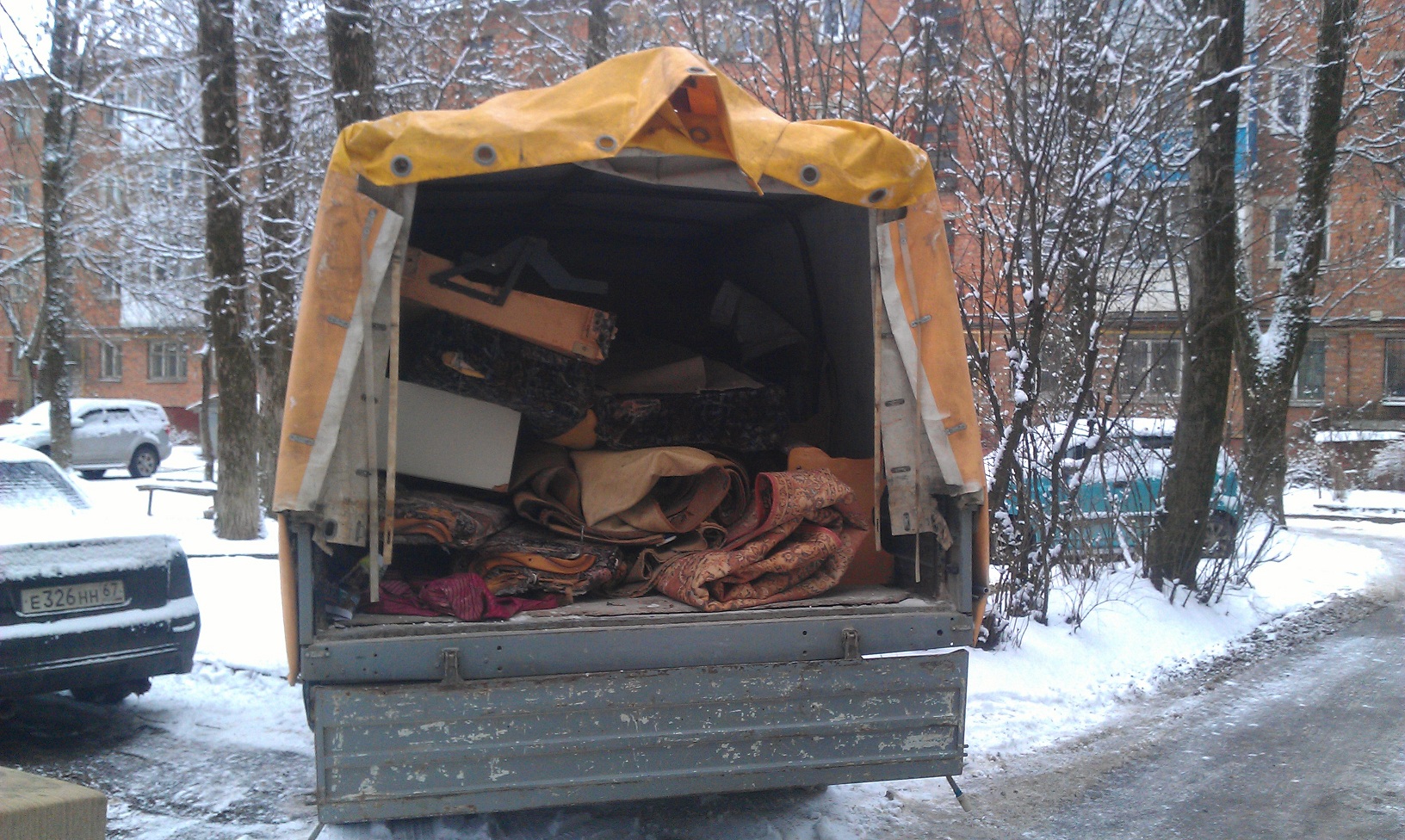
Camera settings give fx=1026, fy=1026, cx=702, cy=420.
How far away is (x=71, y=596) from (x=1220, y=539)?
26.5ft

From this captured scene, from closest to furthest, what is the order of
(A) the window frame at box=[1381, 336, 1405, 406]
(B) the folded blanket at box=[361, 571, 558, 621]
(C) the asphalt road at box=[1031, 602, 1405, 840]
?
1. (B) the folded blanket at box=[361, 571, 558, 621]
2. (C) the asphalt road at box=[1031, 602, 1405, 840]
3. (A) the window frame at box=[1381, 336, 1405, 406]

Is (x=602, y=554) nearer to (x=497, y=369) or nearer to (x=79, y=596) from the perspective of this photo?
(x=497, y=369)

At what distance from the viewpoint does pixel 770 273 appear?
5.57 metres

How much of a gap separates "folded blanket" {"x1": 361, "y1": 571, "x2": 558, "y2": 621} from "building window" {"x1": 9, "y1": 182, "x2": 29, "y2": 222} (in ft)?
56.2

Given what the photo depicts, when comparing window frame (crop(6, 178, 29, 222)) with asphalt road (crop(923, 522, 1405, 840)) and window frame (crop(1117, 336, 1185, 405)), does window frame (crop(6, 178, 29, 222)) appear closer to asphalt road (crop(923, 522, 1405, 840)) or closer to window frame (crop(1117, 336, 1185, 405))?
window frame (crop(1117, 336, 1185, 405))

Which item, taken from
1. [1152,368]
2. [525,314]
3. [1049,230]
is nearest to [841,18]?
[1049,230]

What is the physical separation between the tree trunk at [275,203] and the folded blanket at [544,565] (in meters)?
6.49

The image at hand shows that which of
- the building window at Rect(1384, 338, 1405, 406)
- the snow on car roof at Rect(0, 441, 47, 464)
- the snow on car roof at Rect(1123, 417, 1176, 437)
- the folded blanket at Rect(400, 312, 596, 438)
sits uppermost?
the building window at Rect(1384, 338, 1405, 406)

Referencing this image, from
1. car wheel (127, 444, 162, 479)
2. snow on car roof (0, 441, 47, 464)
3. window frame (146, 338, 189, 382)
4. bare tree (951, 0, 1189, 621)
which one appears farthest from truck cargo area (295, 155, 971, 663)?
Answer: window frame (146, 338, 189, 382)

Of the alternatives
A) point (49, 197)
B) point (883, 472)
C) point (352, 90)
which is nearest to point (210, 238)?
point (352, 90)

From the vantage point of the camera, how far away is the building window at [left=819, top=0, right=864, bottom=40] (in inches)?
289

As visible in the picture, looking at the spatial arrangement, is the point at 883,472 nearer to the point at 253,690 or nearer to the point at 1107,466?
the point at 253,690

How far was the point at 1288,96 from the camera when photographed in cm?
1238

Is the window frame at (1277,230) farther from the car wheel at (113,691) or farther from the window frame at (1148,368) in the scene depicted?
the car wheel at (113,691)
